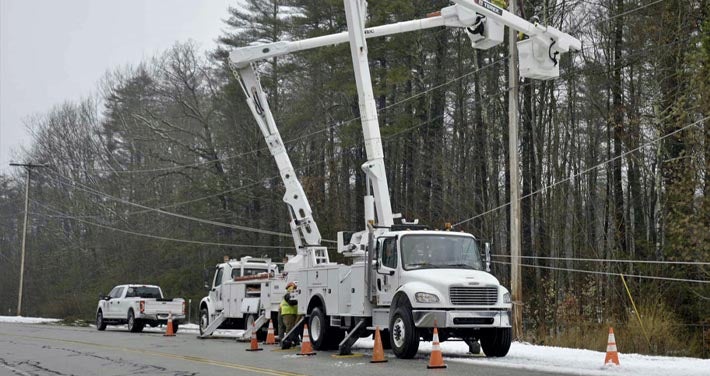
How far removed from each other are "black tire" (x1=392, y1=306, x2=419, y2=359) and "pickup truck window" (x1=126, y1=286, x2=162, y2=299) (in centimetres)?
2016

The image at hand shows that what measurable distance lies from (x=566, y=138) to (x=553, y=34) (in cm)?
1514

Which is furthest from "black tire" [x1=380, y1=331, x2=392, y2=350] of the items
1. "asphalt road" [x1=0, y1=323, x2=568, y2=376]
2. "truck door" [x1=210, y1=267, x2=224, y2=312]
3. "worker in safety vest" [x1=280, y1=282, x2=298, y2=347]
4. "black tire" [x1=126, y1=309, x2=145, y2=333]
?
"black tire" [x1=126, y1=309, x2=145, y2=333]

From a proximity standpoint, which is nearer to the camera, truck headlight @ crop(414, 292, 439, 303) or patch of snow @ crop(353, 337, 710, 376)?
patch of snow @ crop(353, 337, 710, 376)

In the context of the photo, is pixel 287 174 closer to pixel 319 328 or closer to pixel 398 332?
pixel 319 328

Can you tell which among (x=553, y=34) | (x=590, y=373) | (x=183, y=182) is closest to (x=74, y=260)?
(x=183, y=182)

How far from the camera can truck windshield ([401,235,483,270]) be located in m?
17.7

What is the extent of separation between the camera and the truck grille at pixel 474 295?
1666 centimetres

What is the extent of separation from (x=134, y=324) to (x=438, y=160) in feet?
46.1

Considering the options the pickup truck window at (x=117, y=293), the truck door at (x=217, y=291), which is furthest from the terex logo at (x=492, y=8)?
the pickup truck window at (x=117, y=293)

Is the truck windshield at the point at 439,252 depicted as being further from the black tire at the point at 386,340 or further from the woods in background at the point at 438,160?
the woods in background at the point at 438,160

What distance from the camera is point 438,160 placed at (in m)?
37.5

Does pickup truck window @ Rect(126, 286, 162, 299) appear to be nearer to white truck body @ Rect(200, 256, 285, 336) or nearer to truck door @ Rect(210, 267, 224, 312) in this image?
white truck body @ Rect(200, 256, 285, 336)

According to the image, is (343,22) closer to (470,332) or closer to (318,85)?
(318,85)

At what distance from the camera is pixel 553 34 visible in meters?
19.3
